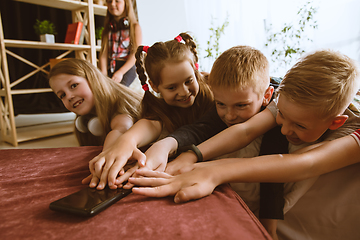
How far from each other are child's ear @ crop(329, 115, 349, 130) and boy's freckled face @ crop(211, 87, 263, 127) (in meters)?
0.28

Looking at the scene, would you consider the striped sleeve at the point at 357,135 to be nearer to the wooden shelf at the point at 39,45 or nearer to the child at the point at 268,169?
the child at the point at 268,169

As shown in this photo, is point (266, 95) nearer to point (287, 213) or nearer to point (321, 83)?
point (321, 83)

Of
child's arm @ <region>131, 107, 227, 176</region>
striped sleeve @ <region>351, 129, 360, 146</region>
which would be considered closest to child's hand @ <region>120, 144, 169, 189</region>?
child's arm @ <region>131, 107, 227, 176</region>

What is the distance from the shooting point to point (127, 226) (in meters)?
0.46

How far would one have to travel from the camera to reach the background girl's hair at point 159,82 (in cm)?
113

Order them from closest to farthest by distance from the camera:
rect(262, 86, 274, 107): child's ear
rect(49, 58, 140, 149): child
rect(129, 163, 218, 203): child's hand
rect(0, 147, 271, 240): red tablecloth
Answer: rect(0, 147, 271, 240): red tablecloth
rect(129, 163, 218, 203): child's hand
rect(262, 86, 274, 107): child's ear
rect(49, 58, 140, 149): child

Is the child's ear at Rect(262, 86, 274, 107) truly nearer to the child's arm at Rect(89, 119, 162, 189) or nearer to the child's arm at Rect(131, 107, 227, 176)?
the child's arm at Rect(131, 107, 227, 176)

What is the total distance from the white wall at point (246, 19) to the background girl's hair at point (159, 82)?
1.53m

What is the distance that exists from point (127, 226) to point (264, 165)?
40 centimetres

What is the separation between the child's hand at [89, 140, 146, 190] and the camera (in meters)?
0.64

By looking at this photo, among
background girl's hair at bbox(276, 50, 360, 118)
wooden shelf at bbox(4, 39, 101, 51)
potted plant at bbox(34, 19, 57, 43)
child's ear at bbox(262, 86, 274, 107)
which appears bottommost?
child's ear at bbox(262, 86, 274, 107)

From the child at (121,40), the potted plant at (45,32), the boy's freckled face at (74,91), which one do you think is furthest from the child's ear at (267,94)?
the potted plant at (45,32)

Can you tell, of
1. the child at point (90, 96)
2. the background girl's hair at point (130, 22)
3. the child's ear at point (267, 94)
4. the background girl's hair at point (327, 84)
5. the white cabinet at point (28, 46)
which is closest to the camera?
the background girl's hair at point (327, 84)

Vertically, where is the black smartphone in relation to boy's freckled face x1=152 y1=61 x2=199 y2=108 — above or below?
below
